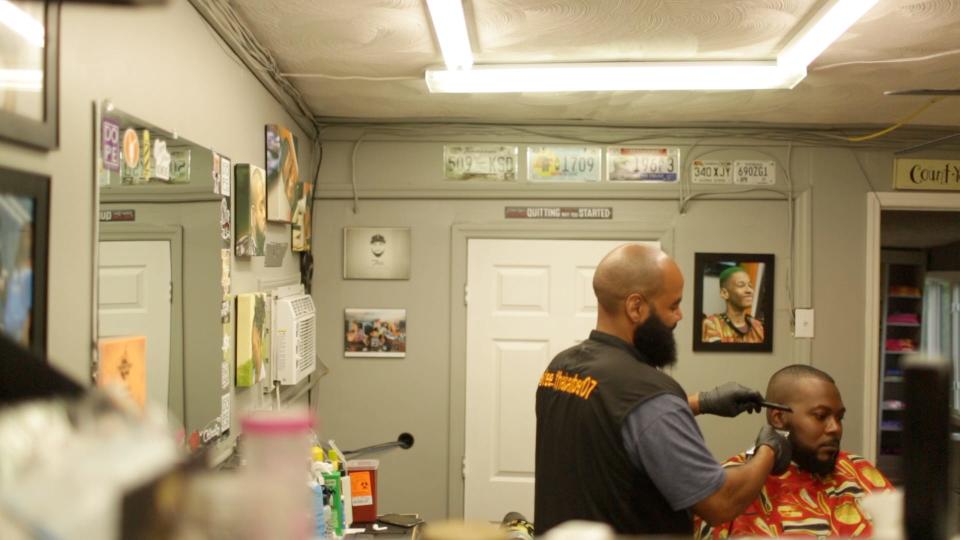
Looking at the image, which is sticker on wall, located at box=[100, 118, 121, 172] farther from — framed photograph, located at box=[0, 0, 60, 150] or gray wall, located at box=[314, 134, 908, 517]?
gray wall, located at box=[314, 134, 908, 517]

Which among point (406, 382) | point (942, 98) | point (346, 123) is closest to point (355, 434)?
point (406, 382)

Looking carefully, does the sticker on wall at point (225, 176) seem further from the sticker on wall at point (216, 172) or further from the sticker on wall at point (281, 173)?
the sticker on wall at point (281, 173)

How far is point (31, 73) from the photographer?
1224 millimetres

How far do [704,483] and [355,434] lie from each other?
2.46m

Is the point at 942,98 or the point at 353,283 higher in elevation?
the point at 942,98

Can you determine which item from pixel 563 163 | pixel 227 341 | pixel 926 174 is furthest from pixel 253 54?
pixel 926 174

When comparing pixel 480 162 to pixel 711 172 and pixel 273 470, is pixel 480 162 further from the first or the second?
pixel 273 470

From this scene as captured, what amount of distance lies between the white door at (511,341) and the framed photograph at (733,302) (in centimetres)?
55

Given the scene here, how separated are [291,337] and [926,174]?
3.43 metres

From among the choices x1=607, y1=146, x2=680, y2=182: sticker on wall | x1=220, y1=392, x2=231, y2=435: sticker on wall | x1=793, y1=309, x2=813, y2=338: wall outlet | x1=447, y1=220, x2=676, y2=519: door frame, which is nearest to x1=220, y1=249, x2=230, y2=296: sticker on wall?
x1=220, y1=392, x2=231, y2=435: sticker on wall

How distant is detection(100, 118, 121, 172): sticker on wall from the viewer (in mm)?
1494

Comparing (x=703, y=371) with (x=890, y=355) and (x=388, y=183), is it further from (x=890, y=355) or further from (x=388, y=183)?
(x=890, y=355)

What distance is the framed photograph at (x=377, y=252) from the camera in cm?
388

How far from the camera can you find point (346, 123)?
385 cm
